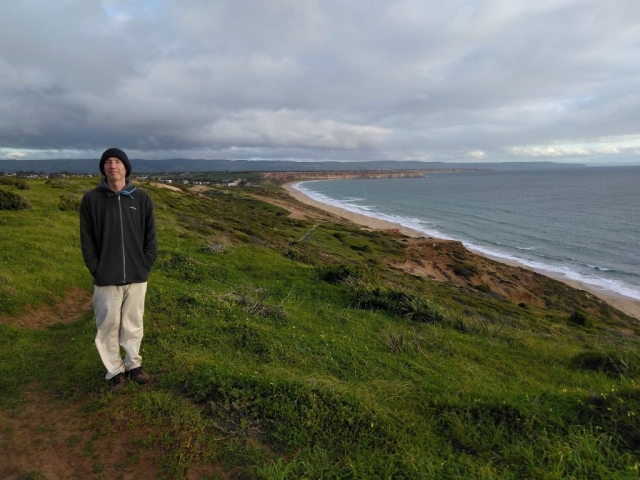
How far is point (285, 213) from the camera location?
59.8 metres

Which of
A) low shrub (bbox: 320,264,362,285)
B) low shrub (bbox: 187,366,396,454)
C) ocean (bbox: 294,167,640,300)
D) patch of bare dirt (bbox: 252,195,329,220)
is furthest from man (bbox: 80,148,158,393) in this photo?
patch of bare dirt (bbox: 252,195,329,220)

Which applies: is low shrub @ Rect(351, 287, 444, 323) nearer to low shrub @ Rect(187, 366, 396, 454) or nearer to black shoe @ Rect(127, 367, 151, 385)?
low shrub @ Rect(187, 366, 396, 454)

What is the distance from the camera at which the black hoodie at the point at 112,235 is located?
463 centimetres

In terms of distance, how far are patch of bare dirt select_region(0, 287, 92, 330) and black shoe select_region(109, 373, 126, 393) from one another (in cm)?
344

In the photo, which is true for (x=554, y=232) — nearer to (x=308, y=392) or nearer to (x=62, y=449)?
(x=308, y=392)

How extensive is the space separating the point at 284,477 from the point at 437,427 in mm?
2017

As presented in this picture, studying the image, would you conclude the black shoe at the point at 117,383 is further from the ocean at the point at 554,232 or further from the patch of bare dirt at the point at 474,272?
the ocean at the point at 554,232

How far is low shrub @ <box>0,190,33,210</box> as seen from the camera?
15.9 metres

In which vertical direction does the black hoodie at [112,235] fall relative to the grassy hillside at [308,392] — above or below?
above

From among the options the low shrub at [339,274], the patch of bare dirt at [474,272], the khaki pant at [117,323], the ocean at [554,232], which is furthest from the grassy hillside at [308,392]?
the ocean at [554,232]

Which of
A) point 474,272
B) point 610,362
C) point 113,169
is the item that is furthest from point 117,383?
point 474,272

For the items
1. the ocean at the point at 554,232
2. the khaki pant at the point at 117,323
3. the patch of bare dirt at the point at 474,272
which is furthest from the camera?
the ocean at the point at 554,232

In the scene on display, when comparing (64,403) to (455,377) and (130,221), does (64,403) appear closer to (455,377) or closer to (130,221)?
(130,221)

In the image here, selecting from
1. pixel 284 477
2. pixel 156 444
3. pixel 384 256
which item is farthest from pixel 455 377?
pixel 384 256
